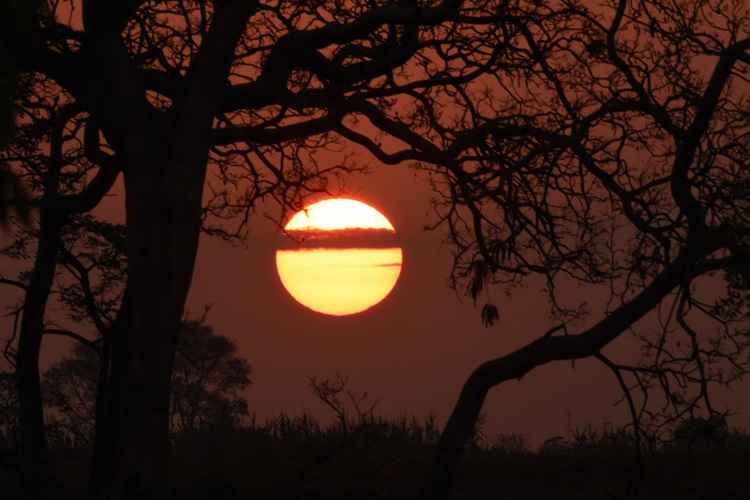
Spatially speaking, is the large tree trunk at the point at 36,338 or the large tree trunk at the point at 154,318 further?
the large tree trunk at the point at 36,338

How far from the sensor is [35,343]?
14047 millimetres

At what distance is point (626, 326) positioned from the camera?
40.8 feet

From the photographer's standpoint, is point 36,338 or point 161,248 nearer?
point 161,248

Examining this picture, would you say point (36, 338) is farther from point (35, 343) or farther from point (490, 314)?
point (490, 314)

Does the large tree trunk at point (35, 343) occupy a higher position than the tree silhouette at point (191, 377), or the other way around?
the tree silhouette at point (191, 377)

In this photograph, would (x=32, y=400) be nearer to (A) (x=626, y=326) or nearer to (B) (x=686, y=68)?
(A) (x=626, y=326)

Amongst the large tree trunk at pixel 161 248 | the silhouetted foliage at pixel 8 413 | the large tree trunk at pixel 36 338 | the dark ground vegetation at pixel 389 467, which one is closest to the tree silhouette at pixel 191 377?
the silhouetted foliage at pixel 8 413

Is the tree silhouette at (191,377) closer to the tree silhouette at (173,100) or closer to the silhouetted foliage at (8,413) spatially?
the silhouetted foliage at (8,413)

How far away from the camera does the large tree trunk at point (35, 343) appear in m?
13.8

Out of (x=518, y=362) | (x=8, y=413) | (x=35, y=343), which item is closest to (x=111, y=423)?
(x=35, y=343)

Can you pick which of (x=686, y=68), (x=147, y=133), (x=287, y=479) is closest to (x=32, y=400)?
(x=287, y=479)

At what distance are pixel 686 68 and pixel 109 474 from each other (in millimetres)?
7767

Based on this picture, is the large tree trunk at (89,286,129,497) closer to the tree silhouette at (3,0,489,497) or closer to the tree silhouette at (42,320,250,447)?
the tree silhouette at (3,0,489,497)

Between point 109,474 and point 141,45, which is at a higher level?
point 141,45
